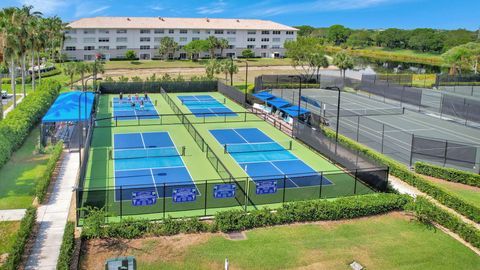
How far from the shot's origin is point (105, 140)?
1430 inches

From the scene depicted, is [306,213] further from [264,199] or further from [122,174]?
[122,174]

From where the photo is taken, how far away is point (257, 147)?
3512 cm

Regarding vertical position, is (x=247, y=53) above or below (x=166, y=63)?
above

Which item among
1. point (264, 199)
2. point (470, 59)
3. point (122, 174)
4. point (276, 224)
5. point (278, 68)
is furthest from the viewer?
point (278, 68)

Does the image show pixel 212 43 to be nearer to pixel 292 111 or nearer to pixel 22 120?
pixel 292 111

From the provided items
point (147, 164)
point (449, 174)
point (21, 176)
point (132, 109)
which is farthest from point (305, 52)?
point (21, 176)

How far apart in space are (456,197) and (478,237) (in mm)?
4453

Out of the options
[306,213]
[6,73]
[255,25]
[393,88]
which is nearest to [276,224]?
[306,213]

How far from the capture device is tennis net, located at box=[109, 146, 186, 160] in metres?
31.8

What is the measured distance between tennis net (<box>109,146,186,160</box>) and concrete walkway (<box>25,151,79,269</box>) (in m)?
3.70

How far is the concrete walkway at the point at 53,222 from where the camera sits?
16875 mm

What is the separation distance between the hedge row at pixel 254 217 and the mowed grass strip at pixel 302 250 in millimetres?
406

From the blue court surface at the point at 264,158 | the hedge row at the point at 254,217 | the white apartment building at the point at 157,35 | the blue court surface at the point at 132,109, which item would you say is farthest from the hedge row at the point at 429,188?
the white apartment building at the point at 157,35

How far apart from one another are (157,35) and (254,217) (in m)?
103
